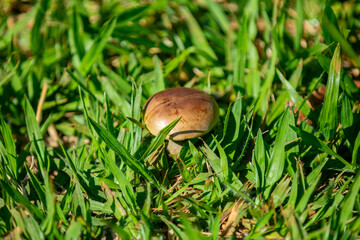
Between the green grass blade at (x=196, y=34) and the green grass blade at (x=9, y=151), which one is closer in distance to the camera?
the green grass blade at (x=9, y=151)

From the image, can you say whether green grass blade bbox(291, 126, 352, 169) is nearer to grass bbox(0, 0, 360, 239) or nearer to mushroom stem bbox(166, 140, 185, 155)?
grass bbox(0, 0, 360, 239)

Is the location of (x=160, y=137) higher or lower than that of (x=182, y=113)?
lower

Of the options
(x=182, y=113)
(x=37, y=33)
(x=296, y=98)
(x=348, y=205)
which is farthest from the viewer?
(x=37, y=33)

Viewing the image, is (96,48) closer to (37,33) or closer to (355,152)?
(37,33)

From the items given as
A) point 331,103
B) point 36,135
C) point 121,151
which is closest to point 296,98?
point 331,103

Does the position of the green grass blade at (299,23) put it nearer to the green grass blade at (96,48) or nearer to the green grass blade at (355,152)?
the green grass blade at (355,152)

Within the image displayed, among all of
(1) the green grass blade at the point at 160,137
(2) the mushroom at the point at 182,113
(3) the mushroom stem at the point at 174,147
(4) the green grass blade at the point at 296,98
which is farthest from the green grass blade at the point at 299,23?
(1) the green grass blade at the point at 160,137

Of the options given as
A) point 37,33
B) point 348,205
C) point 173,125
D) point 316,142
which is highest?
point 37,33
